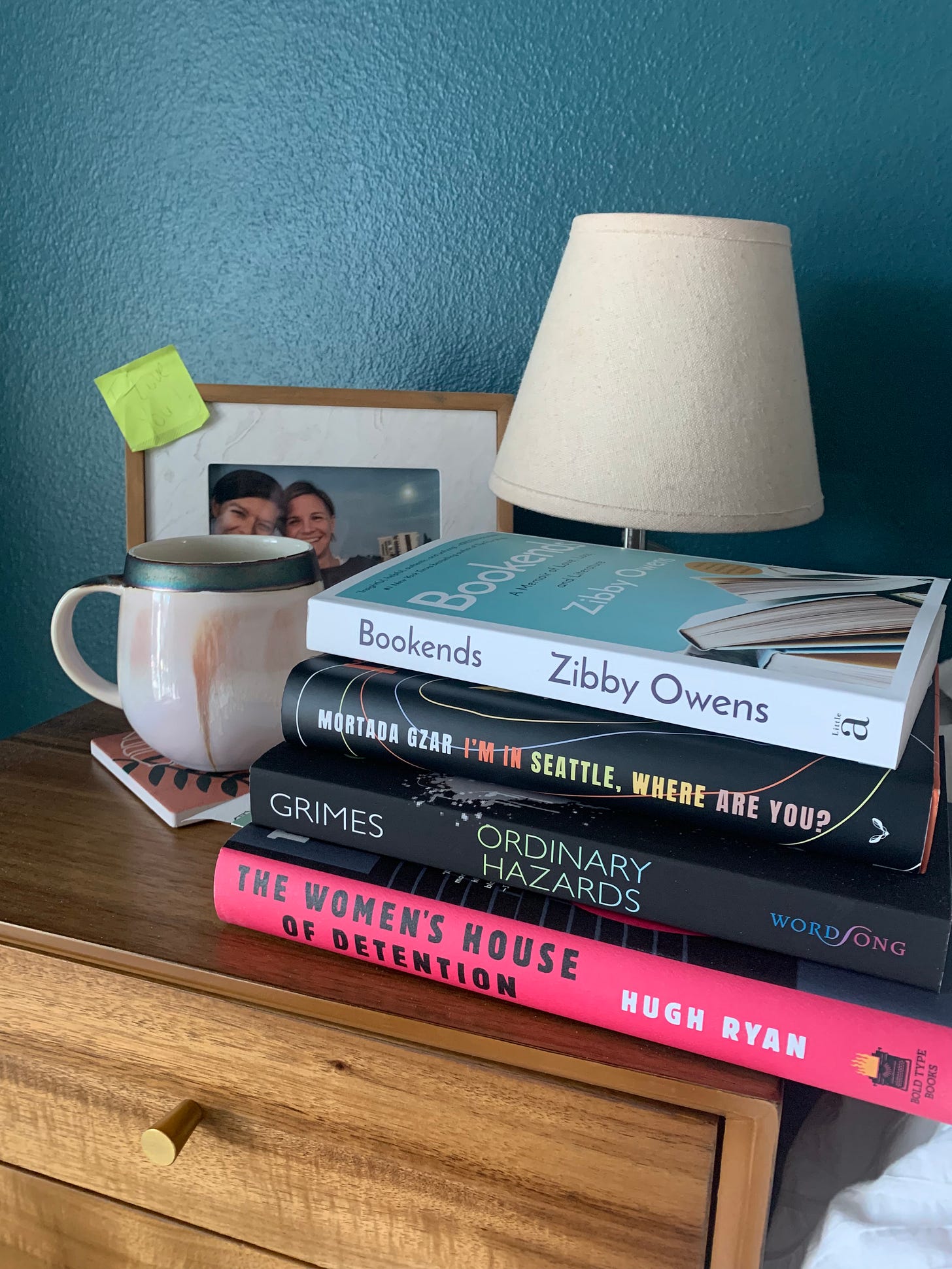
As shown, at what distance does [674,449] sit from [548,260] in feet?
1.28

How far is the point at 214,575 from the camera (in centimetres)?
67

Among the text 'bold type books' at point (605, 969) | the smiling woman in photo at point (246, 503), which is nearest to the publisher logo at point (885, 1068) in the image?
the text 'bold type books' at point (605, 969)

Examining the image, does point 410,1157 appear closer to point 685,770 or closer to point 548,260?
point 685,770

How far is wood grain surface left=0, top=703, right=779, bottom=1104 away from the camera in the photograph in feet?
1.55

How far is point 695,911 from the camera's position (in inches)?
18.5

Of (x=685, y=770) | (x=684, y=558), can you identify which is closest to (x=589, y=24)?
A: (x=684, y=558)

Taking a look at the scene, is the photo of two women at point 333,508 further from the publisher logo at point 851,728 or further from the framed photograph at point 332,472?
the publisher logo at point 851,728

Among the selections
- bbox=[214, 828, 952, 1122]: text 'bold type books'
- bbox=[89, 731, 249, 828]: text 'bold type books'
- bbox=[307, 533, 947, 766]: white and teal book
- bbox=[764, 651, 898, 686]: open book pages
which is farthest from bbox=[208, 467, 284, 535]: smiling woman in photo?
bbox=[764, 651, 898, 686]: open book pages

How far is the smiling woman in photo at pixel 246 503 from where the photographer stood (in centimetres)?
96

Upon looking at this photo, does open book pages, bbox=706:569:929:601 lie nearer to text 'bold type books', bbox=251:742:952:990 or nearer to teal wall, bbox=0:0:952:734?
text 'bold type books', bbox=251:742:952:990

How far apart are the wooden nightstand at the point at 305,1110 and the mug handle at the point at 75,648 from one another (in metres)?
0.14

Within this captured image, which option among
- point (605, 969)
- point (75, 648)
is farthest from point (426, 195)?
point (605, 969)

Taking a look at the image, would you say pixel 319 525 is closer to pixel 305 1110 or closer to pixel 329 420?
pixel 329 420

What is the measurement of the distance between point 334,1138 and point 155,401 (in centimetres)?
73
